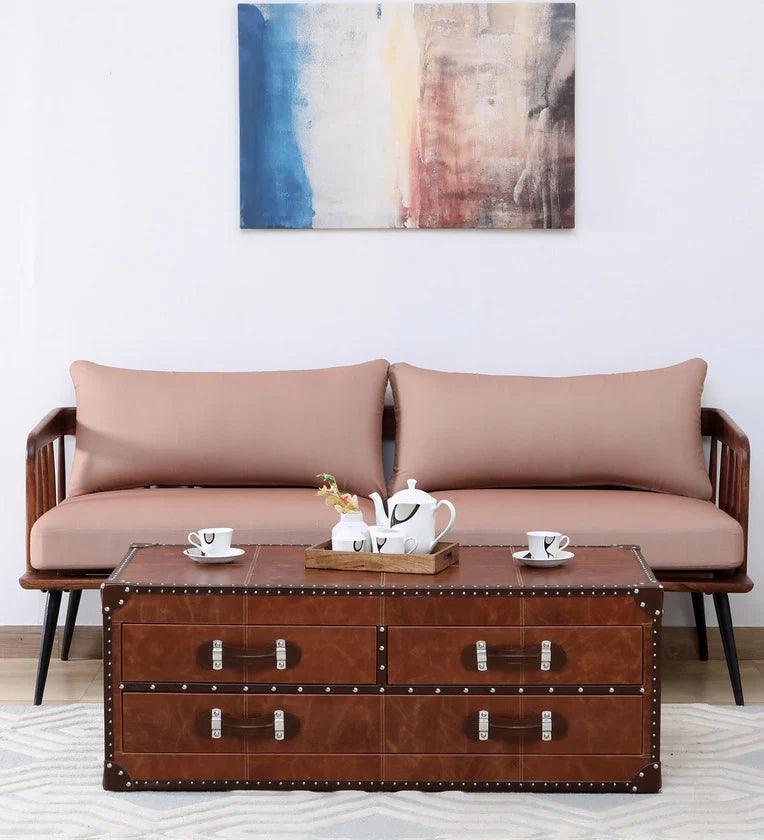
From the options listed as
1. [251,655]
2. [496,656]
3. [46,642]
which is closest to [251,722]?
[251,655]

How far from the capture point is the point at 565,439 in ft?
11.1

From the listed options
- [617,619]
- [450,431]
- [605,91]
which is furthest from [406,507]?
[605,91]

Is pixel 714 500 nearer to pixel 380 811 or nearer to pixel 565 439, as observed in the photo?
pixel 565 439

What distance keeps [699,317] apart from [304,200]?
136 centimetres

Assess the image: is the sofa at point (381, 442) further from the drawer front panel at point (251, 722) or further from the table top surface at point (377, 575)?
the drawer front panel at point (251, 722)

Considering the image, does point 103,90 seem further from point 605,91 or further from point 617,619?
point 617,619

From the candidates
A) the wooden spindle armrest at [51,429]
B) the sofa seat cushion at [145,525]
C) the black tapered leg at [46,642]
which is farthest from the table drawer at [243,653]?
the wooden spindle armrest at [51,429]

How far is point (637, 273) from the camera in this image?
3.68 metres

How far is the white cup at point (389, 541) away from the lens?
2514 millimetres

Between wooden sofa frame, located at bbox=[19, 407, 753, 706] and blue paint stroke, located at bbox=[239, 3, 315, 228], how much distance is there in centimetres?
77

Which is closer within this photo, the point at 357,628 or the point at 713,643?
the point at 357,628

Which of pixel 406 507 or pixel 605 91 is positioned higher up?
pixel 605 91

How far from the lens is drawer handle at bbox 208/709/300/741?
7.82 feet

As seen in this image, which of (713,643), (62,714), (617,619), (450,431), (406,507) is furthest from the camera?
(713,643)
